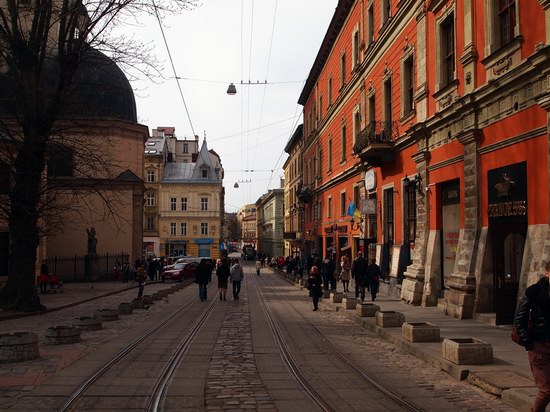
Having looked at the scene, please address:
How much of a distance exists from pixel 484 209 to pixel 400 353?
5973mm

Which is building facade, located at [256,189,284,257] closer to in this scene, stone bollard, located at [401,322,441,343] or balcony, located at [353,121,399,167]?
balcony, located at [353,121,399,167]

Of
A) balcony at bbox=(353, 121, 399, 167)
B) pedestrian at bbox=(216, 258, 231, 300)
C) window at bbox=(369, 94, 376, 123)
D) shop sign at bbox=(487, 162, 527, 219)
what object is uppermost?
window at bbox=(369, 94, 376, 123)

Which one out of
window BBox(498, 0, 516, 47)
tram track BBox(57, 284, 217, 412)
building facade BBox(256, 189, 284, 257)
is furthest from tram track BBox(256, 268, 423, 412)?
building facade BBox(256, 189, 284, 257)

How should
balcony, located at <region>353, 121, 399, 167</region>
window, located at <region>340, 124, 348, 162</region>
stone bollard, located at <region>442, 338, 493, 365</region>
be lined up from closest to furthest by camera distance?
1. stone bollard, located at <region>442, 338, 493, 365</region>
2. balcony, located at <region>353, 121, 399, 167</region>
3. window, located at <region>340, 124, 348, 162</region>

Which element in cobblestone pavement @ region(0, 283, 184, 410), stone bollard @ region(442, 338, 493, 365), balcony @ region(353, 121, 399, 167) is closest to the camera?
cobblestone pavement @ region(0, 283, 184, 410)

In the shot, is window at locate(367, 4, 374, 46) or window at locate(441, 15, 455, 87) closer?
window at locate(441, 15, 455, 87)

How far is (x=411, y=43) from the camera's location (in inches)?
837

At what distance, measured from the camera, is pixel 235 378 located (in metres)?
8.41

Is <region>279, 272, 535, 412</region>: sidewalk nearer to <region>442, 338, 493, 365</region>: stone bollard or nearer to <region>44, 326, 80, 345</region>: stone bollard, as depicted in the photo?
<region>442, 338, 493, 365</region>: stone bollard

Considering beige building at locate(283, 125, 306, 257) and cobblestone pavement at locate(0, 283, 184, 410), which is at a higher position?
beige building at locate(283, 125, 306, 257)

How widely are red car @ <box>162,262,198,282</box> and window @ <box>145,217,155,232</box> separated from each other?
1323 inches

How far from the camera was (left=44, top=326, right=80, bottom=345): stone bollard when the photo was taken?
11648mm

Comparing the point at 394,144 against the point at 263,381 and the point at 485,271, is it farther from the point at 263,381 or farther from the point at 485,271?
the point at 263,381

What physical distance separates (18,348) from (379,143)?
1718 cm
